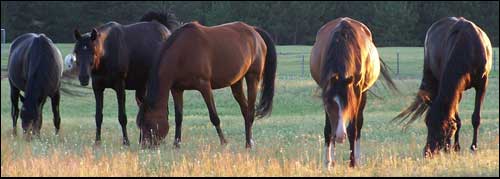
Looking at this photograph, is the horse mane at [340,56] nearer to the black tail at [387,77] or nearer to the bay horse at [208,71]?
the black tail at [387,77]

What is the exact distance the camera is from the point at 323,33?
10164 millimetres

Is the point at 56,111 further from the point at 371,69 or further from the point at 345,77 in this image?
the point at 345,77

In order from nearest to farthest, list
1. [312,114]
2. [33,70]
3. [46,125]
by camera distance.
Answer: [33,70] < [46,125] < [312,114]

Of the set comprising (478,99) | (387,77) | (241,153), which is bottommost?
(241,153)

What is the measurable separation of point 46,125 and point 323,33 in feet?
24.7

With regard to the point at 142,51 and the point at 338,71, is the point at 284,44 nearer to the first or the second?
the point at 142,51

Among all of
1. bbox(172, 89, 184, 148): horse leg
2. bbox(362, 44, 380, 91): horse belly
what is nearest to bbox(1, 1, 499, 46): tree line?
bbox(172, 89, 184, 148): horse leg

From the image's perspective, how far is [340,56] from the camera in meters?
8.16

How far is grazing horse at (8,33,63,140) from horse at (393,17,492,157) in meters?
5.48

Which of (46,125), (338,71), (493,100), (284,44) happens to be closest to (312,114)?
(493,100)

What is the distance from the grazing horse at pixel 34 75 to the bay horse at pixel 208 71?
2.01 meters

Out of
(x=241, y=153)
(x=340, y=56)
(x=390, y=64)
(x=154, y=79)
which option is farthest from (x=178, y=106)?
(x=390, y=64)

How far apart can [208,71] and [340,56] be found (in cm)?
316

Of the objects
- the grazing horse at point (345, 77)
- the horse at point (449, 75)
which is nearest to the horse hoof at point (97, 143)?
the grazing horse at point (345, 77)
